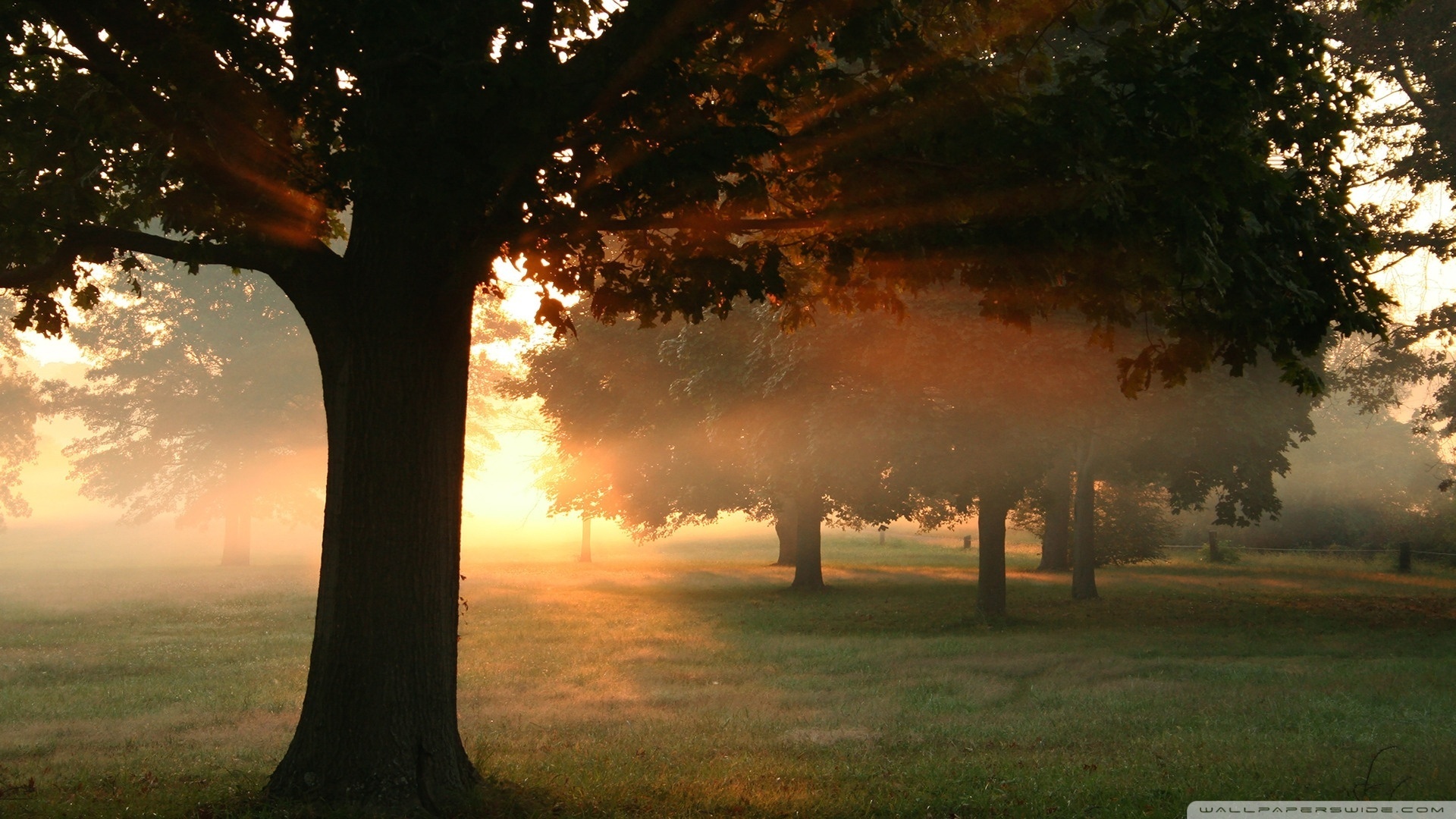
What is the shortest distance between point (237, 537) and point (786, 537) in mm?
22028

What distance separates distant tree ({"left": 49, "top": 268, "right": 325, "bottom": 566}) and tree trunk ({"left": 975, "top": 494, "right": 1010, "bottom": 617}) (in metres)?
28.4

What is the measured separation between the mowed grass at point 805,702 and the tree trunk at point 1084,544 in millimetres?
803

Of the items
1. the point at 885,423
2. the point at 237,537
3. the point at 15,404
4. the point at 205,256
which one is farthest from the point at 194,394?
the point at 205,256

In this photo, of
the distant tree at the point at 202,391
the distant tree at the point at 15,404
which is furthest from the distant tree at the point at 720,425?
the distant tree at the point at 15,404

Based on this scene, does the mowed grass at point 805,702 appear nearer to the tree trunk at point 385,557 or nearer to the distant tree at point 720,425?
the tree trunk at point 385,557

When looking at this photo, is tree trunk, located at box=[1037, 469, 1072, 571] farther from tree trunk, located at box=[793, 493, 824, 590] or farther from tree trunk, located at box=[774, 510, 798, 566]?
tree trunk, located at box=[774, 510, 798, 566]

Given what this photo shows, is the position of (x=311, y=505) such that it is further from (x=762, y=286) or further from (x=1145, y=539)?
(x=762, y=286)

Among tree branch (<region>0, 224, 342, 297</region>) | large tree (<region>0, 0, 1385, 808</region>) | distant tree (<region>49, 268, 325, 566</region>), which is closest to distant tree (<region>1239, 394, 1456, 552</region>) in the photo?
large tree (<region>0, 0, 1385, 808</region>)

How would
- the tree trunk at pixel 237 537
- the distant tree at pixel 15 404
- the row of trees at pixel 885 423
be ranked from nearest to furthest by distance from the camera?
1. the row of trees at pixel 885 423
2. the distant tree at pixel 15 404
3. the tree trunk at pixel 237 537

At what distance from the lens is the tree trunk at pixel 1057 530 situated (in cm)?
3822

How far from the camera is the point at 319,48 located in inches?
277

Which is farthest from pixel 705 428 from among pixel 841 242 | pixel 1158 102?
pixel 1158 102

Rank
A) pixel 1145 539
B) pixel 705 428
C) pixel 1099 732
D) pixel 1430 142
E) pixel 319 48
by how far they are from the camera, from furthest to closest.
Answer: pixel 1145 539
pixel 705 428
pixel 1430 142
pixel 1099 732
pixel 319 48

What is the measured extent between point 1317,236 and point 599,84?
16.7 ft
